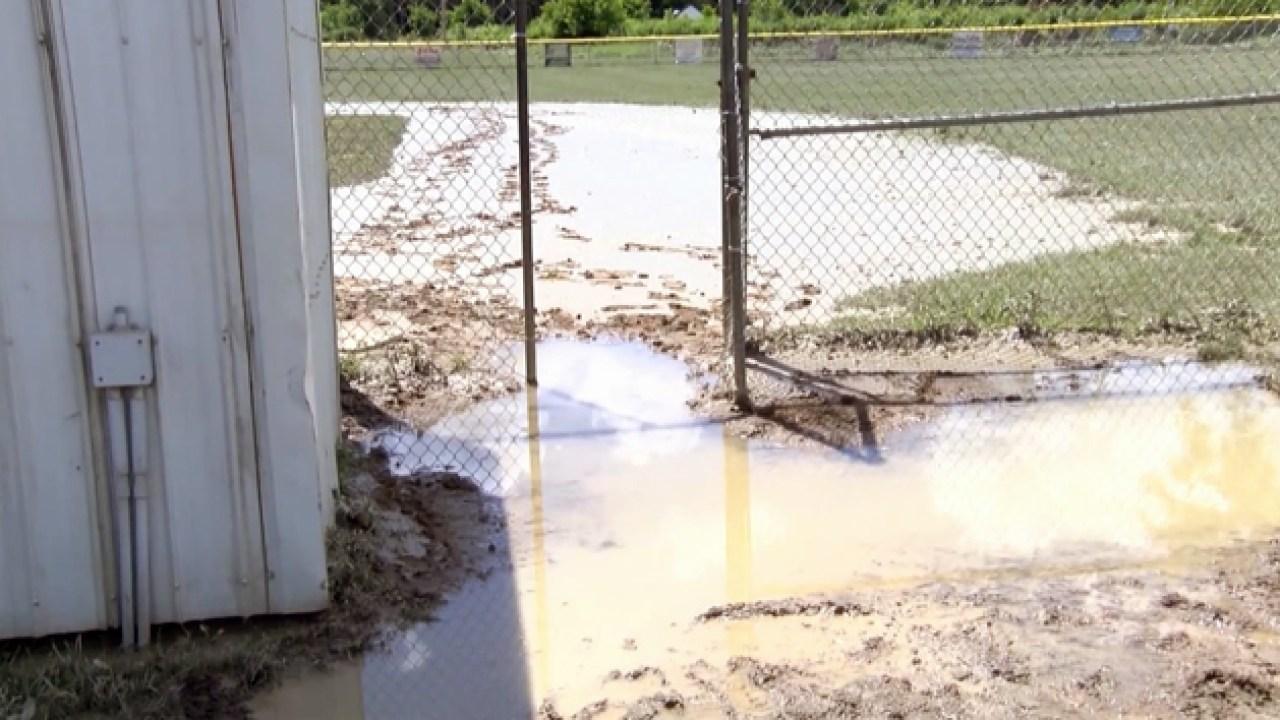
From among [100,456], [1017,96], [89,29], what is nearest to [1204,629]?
[100,456]

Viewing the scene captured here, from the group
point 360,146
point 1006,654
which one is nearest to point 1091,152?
point 360,146

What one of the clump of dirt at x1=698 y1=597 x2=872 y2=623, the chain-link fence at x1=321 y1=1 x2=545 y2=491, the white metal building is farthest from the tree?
the white metal building

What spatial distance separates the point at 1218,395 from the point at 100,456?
17.3ft

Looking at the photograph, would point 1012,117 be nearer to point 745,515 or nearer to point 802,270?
point 745,515

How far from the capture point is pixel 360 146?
63.4 feet

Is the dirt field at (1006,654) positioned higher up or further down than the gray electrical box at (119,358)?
further down

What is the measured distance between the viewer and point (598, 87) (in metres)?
34.1

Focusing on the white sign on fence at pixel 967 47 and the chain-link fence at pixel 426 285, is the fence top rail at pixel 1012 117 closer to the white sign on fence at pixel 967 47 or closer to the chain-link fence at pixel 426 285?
the chain-link fence at pixel 426 285

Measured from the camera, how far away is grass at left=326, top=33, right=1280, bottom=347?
8.20 metres

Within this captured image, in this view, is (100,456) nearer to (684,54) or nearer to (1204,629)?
(1204,629)

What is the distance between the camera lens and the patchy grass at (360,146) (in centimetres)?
1608

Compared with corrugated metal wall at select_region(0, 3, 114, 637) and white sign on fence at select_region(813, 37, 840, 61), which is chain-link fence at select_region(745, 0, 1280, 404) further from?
corrugated metal wall at select_region(0, 3, 114, 637)

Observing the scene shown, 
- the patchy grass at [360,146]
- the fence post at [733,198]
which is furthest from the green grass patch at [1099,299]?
the patchy grass at [360,146]

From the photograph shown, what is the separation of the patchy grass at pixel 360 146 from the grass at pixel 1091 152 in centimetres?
74
